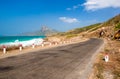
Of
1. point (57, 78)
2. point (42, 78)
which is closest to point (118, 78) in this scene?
point (57, 78)

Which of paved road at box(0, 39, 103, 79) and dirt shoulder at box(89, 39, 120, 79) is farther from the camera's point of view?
dirt shoulder at box(89, 39, 120, 79)

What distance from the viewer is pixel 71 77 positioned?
11688mm

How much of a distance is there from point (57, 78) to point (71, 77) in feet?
3.54

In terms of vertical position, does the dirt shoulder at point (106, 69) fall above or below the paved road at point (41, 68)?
below

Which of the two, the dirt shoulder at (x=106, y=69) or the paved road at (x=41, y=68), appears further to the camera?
the dirt shoulder at (x=106, y=69)

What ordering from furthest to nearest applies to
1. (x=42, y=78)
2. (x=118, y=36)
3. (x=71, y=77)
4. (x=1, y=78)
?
1. (x=118, y=36)
2. (x=71, y=77)
3. (x=42, y=78)
4. (x=1, y=78)

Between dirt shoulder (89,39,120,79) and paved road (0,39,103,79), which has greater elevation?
paved road (0,39,103,79)

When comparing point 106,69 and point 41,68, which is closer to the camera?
point 41,68

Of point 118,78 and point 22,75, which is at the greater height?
point 22,75

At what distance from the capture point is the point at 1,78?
33.0ft

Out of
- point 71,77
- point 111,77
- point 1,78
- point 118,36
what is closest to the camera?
point 1,78

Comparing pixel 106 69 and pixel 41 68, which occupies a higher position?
pixel 41 68

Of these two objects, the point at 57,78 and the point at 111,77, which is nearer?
the point at 57,78

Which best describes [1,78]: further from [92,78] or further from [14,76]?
[92,78]
